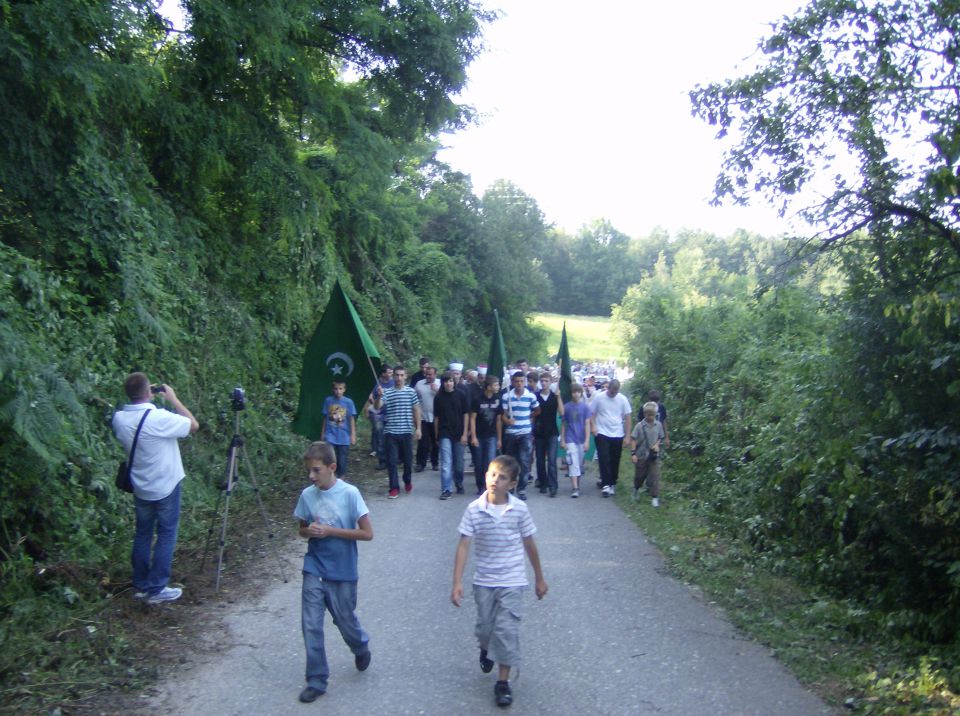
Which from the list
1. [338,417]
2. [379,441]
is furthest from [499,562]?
[379,441]

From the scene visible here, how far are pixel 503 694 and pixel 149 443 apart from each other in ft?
11.1

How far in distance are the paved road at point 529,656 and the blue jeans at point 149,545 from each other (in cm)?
68

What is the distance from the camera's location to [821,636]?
7238 mm

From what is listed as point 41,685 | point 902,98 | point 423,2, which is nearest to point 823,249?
point 902,98

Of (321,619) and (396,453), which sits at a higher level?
(396,453)

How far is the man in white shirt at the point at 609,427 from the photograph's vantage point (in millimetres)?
14703

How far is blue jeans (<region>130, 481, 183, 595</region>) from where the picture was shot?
24.2 feet

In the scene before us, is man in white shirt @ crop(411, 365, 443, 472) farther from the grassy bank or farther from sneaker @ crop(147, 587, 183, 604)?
sneaker @ crop(147, 587, 183, 604)

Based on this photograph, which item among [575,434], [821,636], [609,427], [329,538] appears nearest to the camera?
[329,538]

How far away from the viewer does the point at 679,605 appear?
27.2ft

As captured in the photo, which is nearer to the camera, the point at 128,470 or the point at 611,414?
the point at 128,470

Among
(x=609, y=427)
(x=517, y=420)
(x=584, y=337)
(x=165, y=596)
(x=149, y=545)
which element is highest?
(x=584, y=337)

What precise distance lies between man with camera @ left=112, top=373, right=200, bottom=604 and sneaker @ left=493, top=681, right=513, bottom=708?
117 inches

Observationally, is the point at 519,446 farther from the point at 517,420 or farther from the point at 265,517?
the point at 265,517
